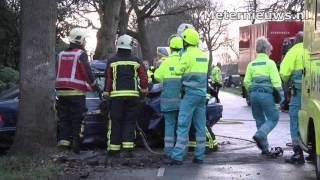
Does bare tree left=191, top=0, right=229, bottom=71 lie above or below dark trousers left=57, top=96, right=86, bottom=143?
above

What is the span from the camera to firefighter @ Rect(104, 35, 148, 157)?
9703mm

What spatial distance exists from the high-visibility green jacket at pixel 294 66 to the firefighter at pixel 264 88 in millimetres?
523

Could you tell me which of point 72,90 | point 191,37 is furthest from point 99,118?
point 191,37

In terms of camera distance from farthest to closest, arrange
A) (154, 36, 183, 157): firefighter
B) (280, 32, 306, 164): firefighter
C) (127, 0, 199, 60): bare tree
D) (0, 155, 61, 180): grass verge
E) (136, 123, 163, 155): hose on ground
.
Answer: (127, 0, 199, 60): bare tree
(136, 123, 163, 155): hose on ground
(154, 36, 183, 157): firefighter
(280, 32, 306, 164): firefighter
(0, 155, 61, 180): grass verge

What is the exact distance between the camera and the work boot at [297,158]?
933 centimetres

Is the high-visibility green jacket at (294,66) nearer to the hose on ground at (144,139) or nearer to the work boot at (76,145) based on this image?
the hose on ground at (144,139)

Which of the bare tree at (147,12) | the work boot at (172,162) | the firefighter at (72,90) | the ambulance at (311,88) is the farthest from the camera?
the bare tree at (147,12)

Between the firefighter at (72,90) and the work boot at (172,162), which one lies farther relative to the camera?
the firefighter at (72,90)

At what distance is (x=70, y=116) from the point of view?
986 cm

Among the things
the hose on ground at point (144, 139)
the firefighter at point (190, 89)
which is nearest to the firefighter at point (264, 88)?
the firefighter at point (190, 89)

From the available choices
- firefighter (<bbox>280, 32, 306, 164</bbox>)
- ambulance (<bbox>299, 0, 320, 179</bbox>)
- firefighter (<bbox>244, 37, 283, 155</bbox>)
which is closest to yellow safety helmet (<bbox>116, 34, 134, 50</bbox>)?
firefighter (<bbox>244, 37, 283, 155</bbox>)

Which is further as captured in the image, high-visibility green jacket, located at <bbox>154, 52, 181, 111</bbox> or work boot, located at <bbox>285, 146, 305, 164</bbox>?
high-visibility green jacket, located at <bbox>154, 52, 181, 111</bbox>

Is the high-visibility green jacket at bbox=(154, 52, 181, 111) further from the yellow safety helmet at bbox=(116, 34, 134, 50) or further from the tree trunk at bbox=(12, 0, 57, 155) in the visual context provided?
the tree trunk at bbox=(12, 0, 57, 155)

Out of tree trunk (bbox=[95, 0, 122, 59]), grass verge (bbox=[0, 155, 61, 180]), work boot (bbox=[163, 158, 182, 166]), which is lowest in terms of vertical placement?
work boot (bbox=[163, 158, 182, 166])
